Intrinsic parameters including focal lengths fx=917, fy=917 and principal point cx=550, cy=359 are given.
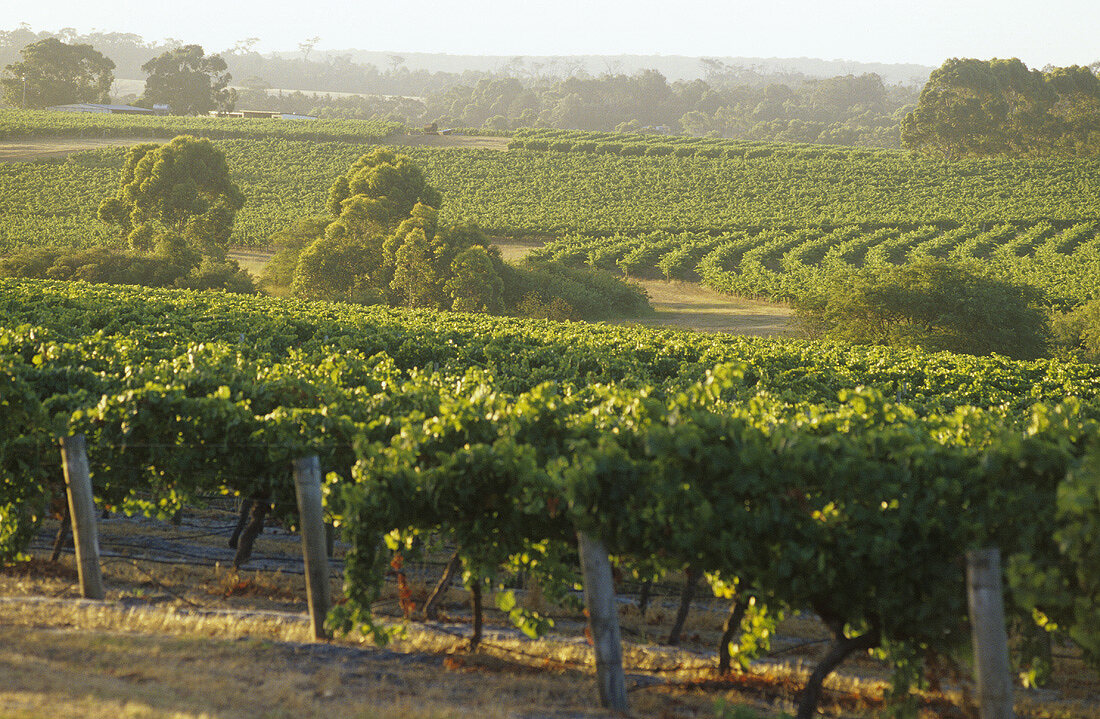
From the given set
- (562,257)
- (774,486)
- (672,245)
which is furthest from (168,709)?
(672,245)

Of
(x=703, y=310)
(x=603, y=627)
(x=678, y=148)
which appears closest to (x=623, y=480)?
(x=603, y=627)

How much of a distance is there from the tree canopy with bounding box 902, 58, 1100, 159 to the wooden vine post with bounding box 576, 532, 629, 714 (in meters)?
93.7

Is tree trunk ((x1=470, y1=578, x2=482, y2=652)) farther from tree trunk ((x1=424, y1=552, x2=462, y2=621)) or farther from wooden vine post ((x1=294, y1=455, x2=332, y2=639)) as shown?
wooden vine post ((x1=294, y1=455, x2=332, y2=639))

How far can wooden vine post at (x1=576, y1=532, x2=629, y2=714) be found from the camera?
611cm

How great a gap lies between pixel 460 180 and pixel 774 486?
257 ft

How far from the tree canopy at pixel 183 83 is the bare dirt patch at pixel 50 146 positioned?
27.5 m

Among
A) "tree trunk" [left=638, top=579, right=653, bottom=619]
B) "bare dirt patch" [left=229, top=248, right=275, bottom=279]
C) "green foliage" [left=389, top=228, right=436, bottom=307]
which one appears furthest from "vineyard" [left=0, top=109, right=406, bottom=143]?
"tree trunk" [left=638, top=579, right=653, bottom=619]

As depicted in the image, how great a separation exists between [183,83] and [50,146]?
34.3 metres

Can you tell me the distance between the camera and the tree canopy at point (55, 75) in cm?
10694

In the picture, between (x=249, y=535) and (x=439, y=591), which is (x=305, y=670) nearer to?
(x=439, y=591)

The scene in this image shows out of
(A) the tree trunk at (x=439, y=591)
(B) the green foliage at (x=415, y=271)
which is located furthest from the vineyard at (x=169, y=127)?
(A) the tree trunk at (x=439, y=591)

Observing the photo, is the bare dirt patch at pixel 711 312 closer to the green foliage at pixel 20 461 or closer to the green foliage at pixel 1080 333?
the green foliage at pixel 1080 333

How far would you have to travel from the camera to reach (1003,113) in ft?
292

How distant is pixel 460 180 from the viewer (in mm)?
81812
